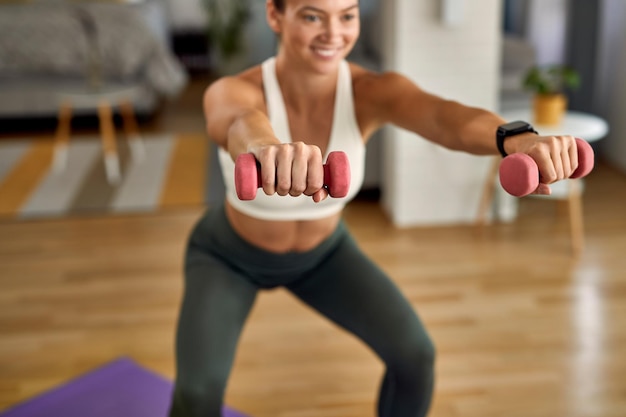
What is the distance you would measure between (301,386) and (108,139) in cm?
252

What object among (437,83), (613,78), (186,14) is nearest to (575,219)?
(437,83)

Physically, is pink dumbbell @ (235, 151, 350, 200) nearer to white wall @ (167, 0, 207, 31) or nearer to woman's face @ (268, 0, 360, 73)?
woman's face @ (268, 0, 360, 73)

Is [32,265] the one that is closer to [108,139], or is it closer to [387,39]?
[108,139]

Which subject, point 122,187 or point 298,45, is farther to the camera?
point 122,187

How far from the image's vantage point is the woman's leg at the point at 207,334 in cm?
150

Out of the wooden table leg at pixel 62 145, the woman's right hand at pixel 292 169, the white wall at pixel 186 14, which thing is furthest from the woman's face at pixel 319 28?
the white wall at pixel 186 14

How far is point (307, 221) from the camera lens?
1695mm

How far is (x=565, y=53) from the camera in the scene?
413 centimetres

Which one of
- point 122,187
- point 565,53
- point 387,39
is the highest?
point 387,39

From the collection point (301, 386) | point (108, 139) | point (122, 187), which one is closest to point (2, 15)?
point (108, 139)

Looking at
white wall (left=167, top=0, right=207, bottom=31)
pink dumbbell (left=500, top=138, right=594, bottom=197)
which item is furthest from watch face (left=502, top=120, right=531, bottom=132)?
white wall (left=167, top=0, right=207, bottom=31)

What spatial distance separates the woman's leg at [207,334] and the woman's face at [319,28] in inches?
20.3

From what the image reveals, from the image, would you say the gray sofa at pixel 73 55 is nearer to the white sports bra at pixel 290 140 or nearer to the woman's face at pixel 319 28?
the white sports bra at pixel 290 140

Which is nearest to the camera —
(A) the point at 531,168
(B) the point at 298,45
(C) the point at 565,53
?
(A) the point at 531,168
